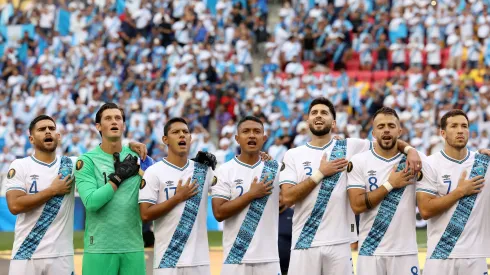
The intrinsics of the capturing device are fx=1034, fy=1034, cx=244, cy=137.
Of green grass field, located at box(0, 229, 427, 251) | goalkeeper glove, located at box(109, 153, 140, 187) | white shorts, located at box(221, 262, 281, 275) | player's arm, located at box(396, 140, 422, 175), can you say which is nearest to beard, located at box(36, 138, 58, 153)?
goalkeeper glove, located at box(109, 153, 140, 187)

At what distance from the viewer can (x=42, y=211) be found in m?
10.4

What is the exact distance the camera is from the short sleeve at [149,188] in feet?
33.0

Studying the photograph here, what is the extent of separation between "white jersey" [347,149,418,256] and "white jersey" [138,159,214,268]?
157 cm

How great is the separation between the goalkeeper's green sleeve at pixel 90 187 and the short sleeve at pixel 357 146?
250 centimetres

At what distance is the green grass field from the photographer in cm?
2050

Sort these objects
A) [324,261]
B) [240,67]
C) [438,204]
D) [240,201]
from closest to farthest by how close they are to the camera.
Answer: [438,204] < [240,201] < [324,261] < [240,67]

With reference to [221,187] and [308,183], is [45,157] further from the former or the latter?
[308,183]

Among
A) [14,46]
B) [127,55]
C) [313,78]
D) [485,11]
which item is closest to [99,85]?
[127,55]

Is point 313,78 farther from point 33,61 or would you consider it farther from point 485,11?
point 33,61

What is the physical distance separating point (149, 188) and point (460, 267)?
3.14 m

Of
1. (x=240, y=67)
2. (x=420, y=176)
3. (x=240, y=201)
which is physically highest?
(x=240, y=67)

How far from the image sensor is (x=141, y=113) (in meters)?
29.6

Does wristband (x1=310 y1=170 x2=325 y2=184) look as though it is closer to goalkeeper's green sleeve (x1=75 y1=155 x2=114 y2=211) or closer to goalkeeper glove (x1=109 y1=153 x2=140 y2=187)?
goalkeeper glove (x1=109 y1=153 x2=140 y2=187)

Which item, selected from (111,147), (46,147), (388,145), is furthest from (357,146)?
(46,147)
